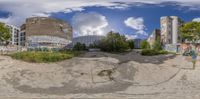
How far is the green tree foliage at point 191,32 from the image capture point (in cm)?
2643

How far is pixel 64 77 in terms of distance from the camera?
1259 cm

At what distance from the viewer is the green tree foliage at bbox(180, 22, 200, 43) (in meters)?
26.4

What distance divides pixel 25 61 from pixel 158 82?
6.05 m

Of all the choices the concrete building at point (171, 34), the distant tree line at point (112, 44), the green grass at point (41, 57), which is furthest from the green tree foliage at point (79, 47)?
the concrete building at point (171, 34)

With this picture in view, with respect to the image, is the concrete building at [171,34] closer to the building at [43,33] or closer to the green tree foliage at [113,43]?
the green tree foliage at [113,43]

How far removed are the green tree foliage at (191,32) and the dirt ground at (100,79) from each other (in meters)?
11.2

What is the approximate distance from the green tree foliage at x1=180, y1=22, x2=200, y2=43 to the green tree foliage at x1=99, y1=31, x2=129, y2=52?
8496 millimetres

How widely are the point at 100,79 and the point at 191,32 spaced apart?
54.7ft

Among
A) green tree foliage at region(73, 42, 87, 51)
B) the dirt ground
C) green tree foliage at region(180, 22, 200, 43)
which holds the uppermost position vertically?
green tree foliage at region(180, 22, 200, 43)

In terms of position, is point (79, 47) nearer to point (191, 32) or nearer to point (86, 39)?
point (86, 39)

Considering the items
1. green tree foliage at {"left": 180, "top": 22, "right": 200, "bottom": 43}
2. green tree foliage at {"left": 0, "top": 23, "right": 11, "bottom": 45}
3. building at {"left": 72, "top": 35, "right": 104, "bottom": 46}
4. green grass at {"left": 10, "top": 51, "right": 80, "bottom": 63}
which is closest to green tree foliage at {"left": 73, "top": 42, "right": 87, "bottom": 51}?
building at {"left": 72, "top": 35, "right": 104, "bottom": 46}

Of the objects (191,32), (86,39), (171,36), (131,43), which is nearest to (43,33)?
(131,43)

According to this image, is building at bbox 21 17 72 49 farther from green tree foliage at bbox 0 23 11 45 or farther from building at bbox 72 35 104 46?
green tree foliage at bbox 0 23 11 45

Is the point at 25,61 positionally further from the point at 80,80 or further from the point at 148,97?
the point at 148,97
